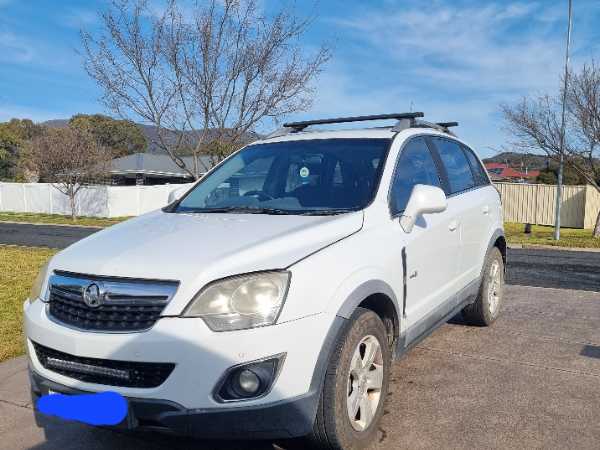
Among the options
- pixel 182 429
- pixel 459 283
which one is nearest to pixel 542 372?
pixel 459 283

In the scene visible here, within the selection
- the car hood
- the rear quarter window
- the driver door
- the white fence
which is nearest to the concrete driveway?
the driver door

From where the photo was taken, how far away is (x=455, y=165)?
478 centimetres

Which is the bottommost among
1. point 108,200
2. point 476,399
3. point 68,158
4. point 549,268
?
point 549,268

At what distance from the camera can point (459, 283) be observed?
4.36 m

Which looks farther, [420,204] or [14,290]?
[14,290]

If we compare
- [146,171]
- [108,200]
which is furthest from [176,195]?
[146,171]

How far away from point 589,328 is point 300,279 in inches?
156

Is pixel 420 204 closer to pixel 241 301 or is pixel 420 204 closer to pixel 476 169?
pixel 241 301

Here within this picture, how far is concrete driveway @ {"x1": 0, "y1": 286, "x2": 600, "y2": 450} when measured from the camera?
120 inches

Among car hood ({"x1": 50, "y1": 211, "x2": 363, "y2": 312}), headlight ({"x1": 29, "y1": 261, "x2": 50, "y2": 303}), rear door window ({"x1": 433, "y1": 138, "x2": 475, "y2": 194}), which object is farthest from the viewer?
rear door window ({"x1": 433, "y1": 138, "x2": 475, "y2": 194})

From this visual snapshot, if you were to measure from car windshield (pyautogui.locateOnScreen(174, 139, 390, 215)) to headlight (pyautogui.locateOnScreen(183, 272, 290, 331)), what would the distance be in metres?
0.90

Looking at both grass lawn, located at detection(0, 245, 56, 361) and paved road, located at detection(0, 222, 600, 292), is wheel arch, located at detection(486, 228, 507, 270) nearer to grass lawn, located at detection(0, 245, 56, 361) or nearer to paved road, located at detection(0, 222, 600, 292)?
paved road, located at detection(0, 222, 600, 292)

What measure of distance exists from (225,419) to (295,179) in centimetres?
197

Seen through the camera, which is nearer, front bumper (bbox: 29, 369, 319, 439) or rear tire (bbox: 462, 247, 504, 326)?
front bumper (bbox: 29, 369, 319, 439)
